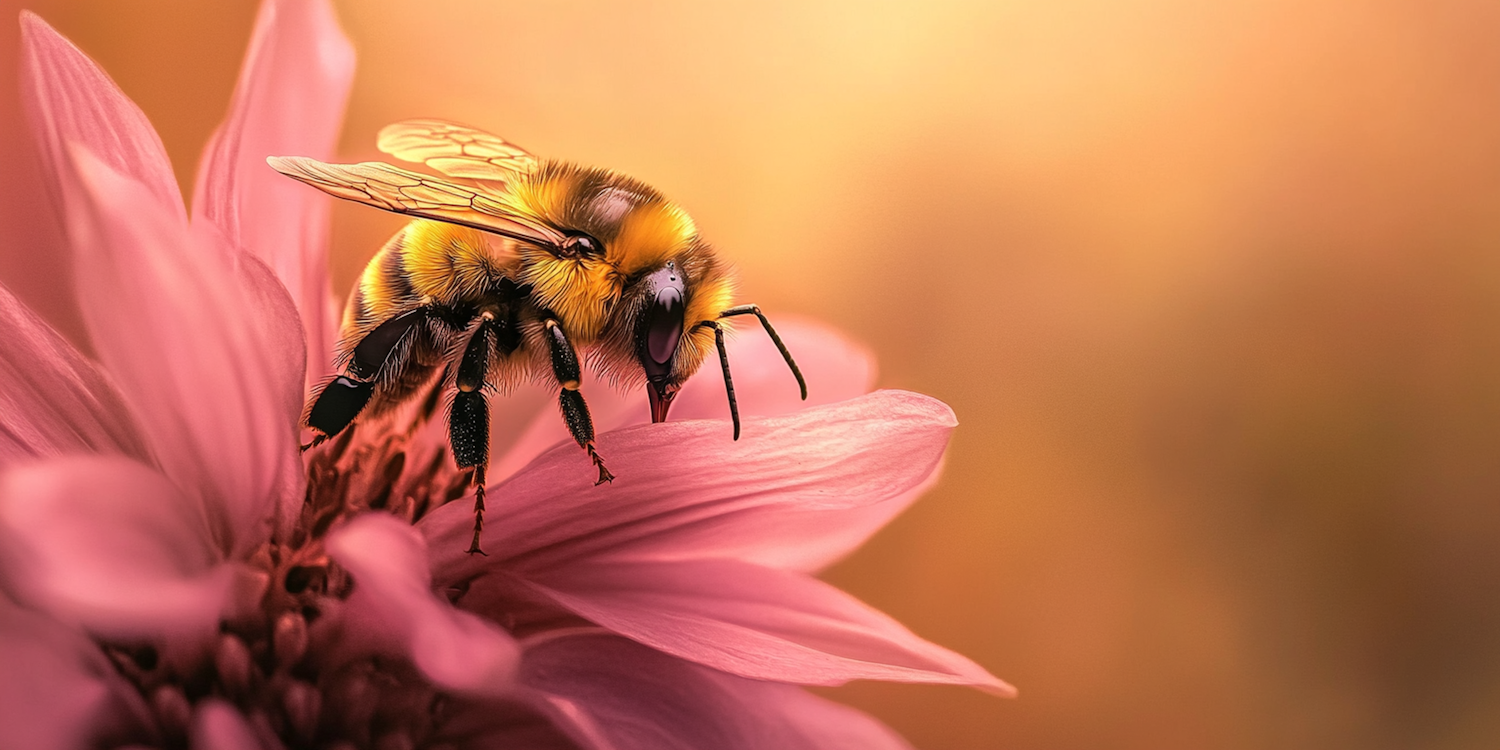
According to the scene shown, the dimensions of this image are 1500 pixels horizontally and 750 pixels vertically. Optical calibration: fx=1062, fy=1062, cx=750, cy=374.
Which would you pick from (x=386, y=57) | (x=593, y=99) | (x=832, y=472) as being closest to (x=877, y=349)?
(x=593, y=99)

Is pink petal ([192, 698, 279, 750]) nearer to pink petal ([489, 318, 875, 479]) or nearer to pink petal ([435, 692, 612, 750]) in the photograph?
pink petal ([435, 692, 612, 750])

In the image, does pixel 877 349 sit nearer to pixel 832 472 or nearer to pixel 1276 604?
pixel 1276 604

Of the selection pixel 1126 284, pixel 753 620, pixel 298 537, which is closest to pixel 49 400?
pixel 298 537

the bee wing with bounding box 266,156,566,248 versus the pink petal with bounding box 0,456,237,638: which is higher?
the bee wing with bounding box 266,156,566,248

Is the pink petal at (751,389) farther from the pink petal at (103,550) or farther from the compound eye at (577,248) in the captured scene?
the pink petal at (103,550)

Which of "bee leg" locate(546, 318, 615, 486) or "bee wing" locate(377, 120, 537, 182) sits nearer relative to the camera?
"bee leg" locate(546, 318, 615, 486)

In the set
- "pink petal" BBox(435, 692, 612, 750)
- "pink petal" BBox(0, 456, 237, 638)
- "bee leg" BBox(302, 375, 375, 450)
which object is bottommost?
"pink petal" BBox(435, 692, 612, 750)

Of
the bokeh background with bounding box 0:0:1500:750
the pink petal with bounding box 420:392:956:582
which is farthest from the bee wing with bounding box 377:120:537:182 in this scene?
the bokeh background with bounding box 0:0:1500:750
